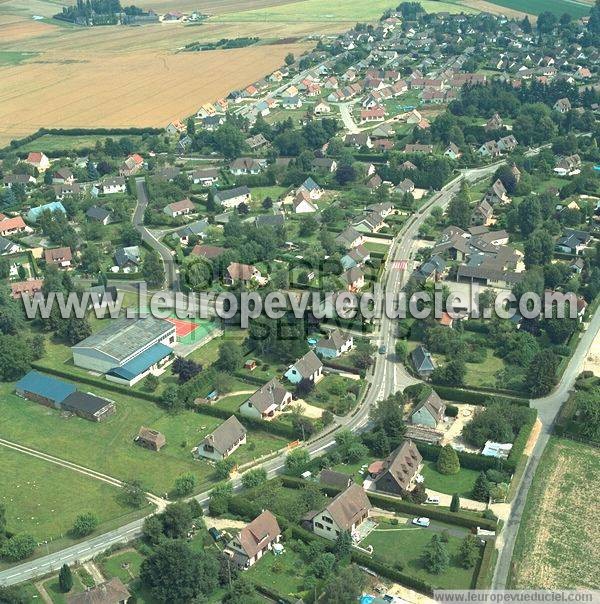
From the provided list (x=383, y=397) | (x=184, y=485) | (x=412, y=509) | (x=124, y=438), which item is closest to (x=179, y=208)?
(x=124, y=438)

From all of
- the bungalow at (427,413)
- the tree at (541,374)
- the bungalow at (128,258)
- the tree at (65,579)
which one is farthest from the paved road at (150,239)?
the tree at (65,579)

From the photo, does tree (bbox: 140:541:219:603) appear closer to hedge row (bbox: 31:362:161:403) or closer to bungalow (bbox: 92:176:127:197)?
hedge row (bbox: 31:362:161:403)

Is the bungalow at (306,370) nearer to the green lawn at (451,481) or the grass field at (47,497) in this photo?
the green lawn at (451,481)

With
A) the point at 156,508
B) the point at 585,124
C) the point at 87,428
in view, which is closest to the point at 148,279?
the point at 87,428

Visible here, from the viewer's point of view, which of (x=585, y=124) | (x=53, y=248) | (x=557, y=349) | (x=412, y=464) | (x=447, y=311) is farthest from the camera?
(x=585, y=124)

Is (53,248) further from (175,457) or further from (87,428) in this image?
(175,457)

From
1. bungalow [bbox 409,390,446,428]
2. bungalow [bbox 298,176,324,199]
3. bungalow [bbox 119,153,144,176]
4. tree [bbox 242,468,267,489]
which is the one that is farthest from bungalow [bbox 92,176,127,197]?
tree [bbox 242,468,267,489]
